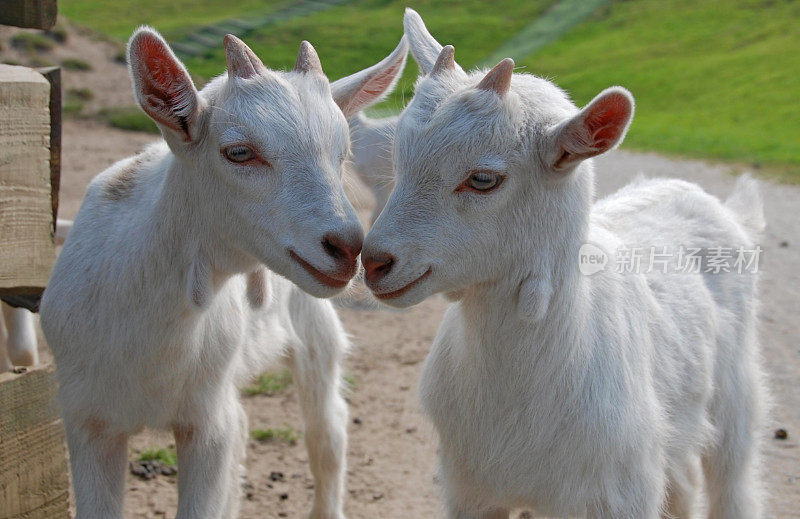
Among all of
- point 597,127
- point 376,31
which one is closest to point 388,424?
point 597,127

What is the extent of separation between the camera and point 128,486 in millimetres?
4926

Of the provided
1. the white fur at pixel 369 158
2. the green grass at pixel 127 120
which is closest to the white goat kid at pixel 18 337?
the white fur at pixel 369 158

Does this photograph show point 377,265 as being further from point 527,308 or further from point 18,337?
point 18,337

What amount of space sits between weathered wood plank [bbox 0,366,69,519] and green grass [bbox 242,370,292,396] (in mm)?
Result: 2571

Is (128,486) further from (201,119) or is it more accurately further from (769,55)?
(769,55)

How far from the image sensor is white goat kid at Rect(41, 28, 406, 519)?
2.97 meters

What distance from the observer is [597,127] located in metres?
2.74

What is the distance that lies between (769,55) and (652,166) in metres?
11.5

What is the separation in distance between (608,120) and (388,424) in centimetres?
354

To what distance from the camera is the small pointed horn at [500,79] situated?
284 centimetres

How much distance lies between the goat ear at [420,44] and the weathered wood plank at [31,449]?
1.92 m

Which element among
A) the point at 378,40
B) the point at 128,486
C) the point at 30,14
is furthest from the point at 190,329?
the point at 378,40

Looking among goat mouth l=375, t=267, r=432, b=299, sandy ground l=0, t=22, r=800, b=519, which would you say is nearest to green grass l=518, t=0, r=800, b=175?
sandy ground l=0, t=22, r=800, b=519

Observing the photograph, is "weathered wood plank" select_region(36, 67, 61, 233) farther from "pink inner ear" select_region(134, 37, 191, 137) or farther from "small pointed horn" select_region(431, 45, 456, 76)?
"small pointed horn" select_region(431, 45, 456, 76)
